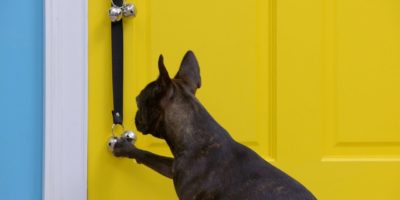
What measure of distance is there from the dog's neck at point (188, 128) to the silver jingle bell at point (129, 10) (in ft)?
1.35

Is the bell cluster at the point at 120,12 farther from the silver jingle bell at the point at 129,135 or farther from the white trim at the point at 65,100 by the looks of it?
the silver jingle bell at the point at 129,135

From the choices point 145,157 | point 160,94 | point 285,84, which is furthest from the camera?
point 285,84

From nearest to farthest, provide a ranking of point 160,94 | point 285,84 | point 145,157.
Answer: point 160,94, point 145,157, point 285,84

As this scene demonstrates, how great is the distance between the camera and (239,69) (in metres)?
1.73

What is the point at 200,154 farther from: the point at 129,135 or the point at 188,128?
the point at 129,135

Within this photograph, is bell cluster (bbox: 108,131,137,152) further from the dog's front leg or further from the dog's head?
the dog's head

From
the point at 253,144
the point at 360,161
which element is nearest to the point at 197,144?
the point at 253,144

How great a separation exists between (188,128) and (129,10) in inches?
18.5

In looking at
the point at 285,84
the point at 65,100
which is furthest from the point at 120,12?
the point at 285,84
